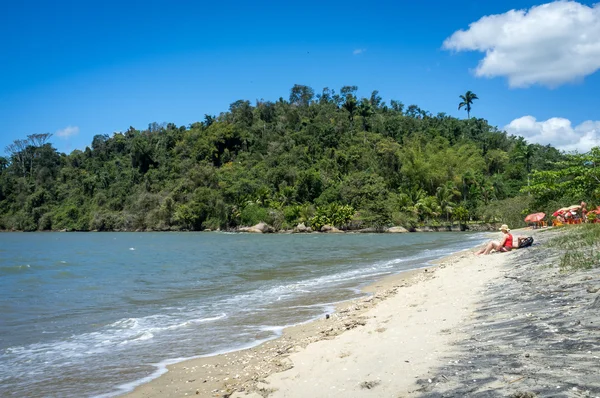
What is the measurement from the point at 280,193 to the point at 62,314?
75.4 m

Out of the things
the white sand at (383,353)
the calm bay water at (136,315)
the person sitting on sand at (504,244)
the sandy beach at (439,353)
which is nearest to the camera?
the sandy beach at (439,353)

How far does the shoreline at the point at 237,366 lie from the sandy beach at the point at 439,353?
22mm

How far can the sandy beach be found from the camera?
4.25m

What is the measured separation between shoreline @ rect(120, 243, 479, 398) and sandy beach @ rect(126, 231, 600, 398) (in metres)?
0.02

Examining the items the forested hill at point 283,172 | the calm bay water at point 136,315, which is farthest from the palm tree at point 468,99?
the calm bay water at point 136,315

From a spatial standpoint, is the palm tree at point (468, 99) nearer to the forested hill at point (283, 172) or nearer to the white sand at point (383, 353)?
the forested hill at point (283, 172)

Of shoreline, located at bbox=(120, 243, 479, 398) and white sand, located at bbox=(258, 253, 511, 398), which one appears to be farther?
shoreline, located at bbox=(120, 243, 479, 398)

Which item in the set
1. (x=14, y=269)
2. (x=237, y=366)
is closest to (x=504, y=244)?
(x=237, y=366)

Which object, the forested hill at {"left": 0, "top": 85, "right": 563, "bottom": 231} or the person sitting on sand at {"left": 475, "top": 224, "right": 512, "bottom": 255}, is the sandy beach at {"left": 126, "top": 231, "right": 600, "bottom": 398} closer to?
the person sitting on sand at {"left": 475, "top": 224, "right": 512, "bottom": 255}

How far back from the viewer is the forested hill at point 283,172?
7600 centimetres

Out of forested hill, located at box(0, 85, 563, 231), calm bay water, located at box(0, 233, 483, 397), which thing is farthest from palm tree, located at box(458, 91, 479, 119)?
calm bay water, located at box(0, 233, 483, 397)

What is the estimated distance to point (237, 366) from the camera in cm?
706

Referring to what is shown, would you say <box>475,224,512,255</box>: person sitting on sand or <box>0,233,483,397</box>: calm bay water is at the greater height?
<box>475,224,512,255</box>: person sitting on sand

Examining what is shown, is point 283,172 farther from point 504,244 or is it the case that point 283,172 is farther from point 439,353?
point 439,353
